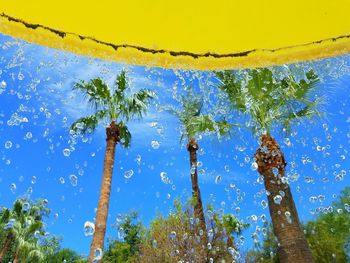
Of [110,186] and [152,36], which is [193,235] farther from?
[152,36]

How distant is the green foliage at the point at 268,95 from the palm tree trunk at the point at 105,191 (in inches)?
175

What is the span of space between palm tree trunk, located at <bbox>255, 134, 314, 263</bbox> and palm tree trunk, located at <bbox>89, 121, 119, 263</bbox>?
5.49 m

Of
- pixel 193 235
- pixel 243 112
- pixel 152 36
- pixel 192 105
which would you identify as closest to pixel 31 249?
pixel 193 235

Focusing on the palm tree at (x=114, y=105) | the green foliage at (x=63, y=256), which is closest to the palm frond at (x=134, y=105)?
the palm tree at (x=114, y=105)

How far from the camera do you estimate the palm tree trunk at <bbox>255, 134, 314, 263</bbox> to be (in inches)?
429

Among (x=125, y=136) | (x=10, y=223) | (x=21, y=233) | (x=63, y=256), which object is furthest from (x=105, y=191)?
(x=63, y=256)

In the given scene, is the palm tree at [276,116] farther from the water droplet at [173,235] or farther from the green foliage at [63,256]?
the green foliage at [63,256]

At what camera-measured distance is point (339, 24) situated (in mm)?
1186

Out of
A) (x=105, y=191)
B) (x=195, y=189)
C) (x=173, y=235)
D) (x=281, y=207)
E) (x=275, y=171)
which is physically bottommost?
(x=281, y=207)

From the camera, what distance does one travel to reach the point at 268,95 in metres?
13.9

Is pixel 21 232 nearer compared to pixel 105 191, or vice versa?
pixel 105 191

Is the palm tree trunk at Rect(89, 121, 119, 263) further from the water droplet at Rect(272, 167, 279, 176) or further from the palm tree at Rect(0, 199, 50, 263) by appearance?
the palm tree at Rect(0, 199, 50, 263)

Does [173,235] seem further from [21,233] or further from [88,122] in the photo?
[21,233]

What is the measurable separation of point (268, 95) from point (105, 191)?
636cm
